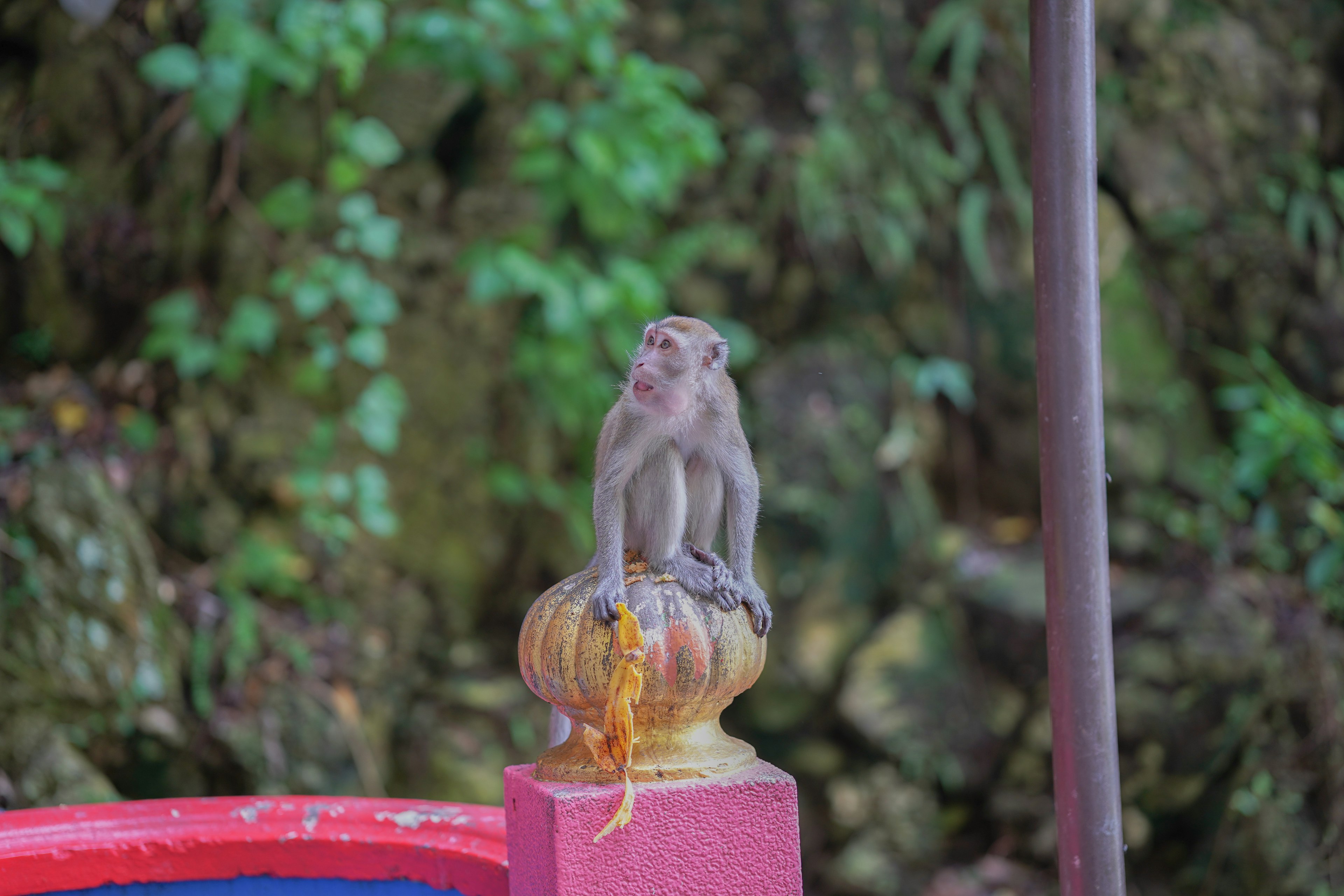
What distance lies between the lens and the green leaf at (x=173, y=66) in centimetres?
400

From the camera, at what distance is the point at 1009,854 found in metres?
4.93

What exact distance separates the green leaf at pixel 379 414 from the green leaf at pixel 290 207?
708 millimetres

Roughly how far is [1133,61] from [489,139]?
3.34 m

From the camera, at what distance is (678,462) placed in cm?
225

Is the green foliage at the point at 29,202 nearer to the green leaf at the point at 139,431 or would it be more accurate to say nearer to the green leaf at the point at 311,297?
the green leaf at the point at 139,431

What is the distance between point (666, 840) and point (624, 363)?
3498 mm

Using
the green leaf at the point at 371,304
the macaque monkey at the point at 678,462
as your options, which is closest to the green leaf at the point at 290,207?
the green leaf at the point at 371,304

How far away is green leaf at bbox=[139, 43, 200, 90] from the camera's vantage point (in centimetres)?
400

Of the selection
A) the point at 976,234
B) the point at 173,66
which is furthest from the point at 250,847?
the point at 976,234

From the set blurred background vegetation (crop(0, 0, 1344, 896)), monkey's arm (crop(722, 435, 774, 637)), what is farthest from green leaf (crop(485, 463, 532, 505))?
monkey's arm (crop(722, 435, 774, 637))

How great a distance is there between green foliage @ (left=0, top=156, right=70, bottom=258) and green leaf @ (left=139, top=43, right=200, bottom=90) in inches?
21.2

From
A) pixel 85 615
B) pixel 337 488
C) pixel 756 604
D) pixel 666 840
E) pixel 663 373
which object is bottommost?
pixel 666 840

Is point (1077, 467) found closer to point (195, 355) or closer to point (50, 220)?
point (195, 355)

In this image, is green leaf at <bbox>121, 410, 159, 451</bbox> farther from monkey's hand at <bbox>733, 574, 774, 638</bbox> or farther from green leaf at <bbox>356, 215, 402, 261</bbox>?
monkey's hand at <bbox>733, 574, 774, 638</bbox>
